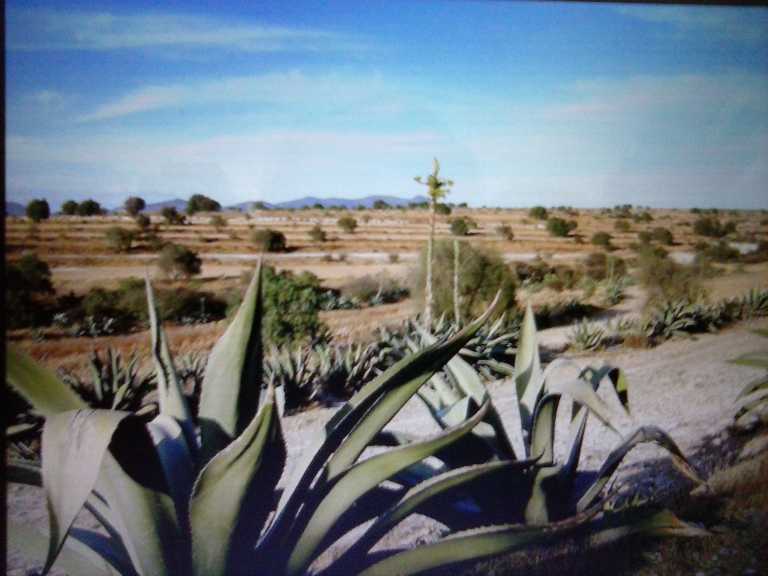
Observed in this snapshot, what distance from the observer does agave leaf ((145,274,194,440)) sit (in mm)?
1569

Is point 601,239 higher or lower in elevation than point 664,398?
higher

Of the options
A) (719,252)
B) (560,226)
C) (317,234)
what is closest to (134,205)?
(317,234)

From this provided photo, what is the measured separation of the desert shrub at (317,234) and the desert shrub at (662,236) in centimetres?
161

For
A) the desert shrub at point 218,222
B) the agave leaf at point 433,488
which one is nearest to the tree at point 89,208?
the desert shrub at point 218,222

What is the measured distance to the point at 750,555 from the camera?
217cm

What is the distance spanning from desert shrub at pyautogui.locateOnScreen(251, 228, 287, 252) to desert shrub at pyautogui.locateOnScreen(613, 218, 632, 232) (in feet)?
5.13

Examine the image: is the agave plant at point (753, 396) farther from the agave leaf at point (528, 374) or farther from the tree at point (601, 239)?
the agave leaf at point (528, 374)

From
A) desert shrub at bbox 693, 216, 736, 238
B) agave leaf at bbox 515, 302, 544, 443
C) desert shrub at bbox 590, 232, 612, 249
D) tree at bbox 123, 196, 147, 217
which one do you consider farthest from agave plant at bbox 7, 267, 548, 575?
desert shrub at bbox 693, 216, 736, 238

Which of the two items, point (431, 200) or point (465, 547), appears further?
point (431, 200)

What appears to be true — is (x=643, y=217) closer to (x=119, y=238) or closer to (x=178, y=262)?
(x=178, y=262)

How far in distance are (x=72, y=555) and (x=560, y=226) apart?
2.27 meters

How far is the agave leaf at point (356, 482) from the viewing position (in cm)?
149

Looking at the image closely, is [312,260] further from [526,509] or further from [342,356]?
[526,509]

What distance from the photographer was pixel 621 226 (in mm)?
2684
